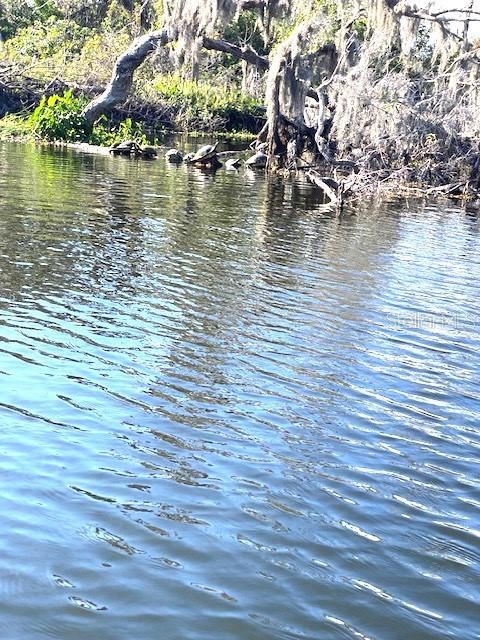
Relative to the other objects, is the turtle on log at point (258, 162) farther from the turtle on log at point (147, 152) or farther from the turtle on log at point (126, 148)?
the turtle on log at point (126, 148)

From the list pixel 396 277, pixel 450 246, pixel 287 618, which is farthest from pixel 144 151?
pixel 287 618

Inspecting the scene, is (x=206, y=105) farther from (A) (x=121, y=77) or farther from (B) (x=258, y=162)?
(B) (x=258, y=162)

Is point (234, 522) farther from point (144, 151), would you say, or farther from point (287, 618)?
point (144, 151)

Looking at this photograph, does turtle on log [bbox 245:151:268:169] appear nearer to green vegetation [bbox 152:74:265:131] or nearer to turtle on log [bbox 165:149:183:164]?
turtle on log [bbox 165:149:183:164]

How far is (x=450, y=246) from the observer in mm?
17984

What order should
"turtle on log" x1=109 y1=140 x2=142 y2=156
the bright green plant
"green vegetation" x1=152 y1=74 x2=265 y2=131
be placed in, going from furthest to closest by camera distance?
"green vegetation" x1=152 y1=74 x2=265 y2=131
the bright green plant
"turtle on log" x1=109 y1=140 x2=142 y2=156

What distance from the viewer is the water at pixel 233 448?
15.3 feet

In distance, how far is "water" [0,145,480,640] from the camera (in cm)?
466

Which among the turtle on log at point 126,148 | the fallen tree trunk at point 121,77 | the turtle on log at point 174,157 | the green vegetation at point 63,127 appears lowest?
the turtle on log at point 174,157

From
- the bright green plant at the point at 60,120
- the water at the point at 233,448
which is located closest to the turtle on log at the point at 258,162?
the bright green plant at the point at 60,120

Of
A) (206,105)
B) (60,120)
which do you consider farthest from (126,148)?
(206,105)

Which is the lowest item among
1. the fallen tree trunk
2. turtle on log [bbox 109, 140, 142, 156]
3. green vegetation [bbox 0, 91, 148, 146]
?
turtle on log [bbox 109, 140, 142, 156]

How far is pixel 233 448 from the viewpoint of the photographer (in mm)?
6637

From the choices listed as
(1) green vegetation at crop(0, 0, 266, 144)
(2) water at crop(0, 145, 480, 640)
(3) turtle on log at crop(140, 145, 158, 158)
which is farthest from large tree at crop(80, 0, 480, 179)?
(2) water at crop(0, 145, 480, 640)
